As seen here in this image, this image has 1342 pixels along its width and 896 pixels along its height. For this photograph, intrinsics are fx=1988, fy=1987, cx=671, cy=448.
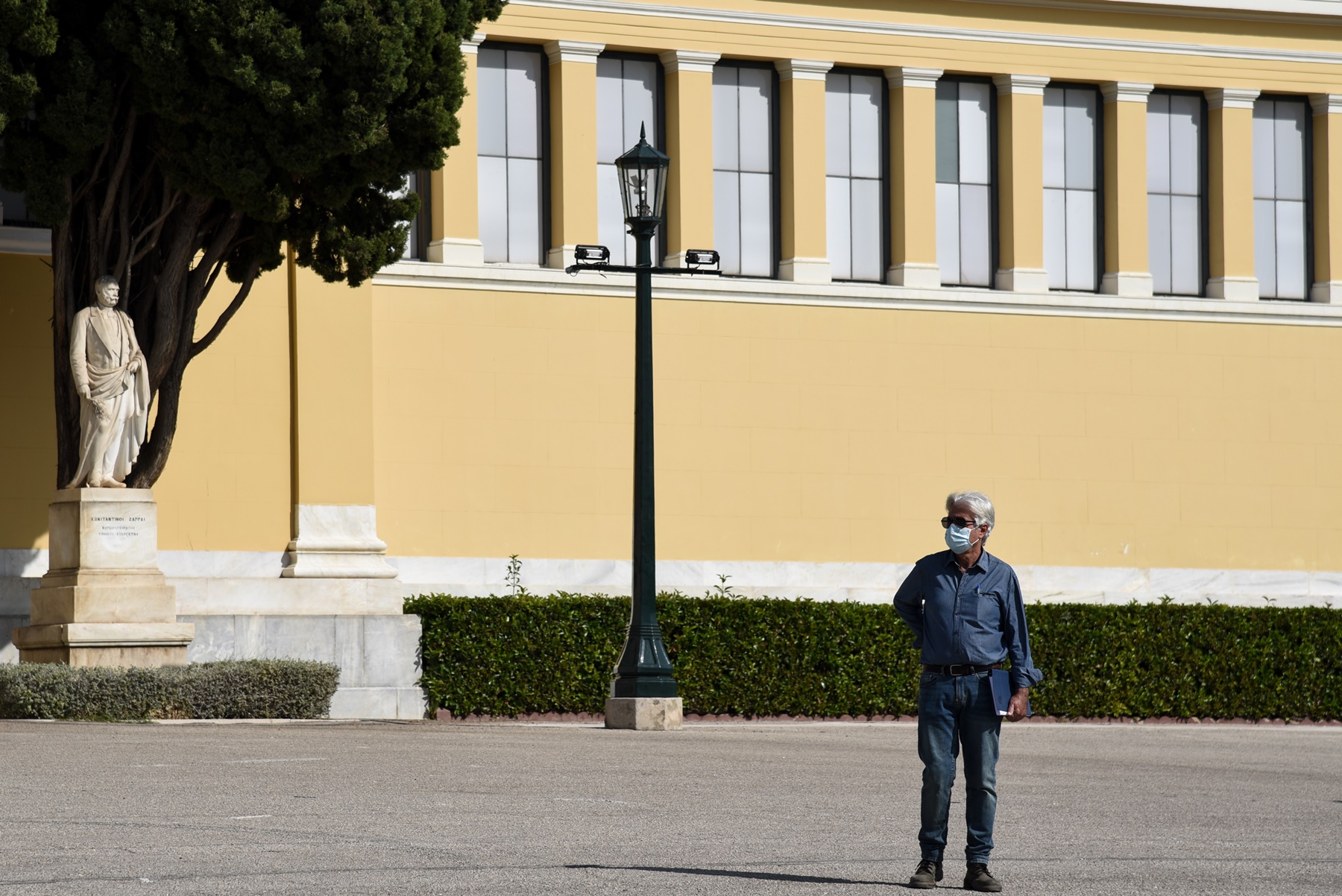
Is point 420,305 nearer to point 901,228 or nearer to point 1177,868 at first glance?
point 901,228

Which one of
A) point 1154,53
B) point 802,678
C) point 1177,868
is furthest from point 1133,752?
point 1154,53

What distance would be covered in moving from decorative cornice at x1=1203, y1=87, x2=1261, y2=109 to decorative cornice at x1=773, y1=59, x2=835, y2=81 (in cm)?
549

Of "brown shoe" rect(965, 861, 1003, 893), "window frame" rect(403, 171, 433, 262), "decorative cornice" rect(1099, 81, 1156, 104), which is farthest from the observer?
"decorative cornice" rect(1099, 81, 1156, 104)

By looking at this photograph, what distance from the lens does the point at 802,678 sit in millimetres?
21891

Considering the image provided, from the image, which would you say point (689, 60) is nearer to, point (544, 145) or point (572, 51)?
point (572, 51)

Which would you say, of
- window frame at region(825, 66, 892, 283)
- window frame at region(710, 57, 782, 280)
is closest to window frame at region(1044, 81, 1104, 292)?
window frame at region(825, 66, 892, 283)

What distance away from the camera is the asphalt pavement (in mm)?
8227

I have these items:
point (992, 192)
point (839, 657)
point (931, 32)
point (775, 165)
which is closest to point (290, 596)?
point (839, 657)

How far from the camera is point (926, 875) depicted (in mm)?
8258

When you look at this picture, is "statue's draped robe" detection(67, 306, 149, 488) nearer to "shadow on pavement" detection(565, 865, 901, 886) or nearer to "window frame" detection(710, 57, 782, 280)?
"window frame" detection(710, 57, 782, 280)

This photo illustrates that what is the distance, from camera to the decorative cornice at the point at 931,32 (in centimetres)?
2436

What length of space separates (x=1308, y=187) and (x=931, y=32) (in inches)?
231

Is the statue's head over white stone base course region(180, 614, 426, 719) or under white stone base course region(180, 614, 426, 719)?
over

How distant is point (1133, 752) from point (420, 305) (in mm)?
10121
